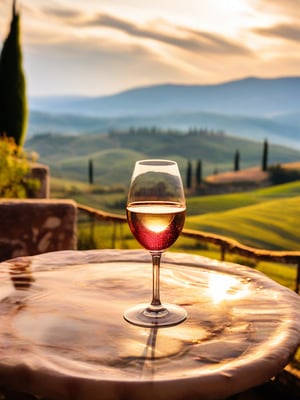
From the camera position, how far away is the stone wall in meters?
4.43

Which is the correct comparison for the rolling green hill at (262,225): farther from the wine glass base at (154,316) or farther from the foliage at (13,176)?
the wine glass base at (154,316)

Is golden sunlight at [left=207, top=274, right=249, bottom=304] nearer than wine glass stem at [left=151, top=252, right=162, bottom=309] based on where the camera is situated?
No

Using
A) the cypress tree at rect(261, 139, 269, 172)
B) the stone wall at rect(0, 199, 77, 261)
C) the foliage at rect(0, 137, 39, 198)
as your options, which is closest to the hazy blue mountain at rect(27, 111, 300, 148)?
the cypress tree at rect(261, 139, 269, 172)

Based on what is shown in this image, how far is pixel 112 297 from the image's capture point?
4.86 ft

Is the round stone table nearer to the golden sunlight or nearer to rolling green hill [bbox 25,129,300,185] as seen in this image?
the golden sunlight

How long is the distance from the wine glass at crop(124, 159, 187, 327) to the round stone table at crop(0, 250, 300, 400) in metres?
0.07

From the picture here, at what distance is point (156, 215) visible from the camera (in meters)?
1.33

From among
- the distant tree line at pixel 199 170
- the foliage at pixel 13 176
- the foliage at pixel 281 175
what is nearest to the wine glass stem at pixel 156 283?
the foliage at pixel 13 176

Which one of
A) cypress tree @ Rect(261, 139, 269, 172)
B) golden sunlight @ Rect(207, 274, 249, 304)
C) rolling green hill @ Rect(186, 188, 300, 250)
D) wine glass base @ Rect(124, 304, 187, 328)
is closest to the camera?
wine glass base @ Rect(124, 304, 187, 328)

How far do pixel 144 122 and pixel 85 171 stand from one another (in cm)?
9430

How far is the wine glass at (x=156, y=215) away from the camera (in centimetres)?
133

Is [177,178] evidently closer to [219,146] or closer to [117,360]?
[117,360]

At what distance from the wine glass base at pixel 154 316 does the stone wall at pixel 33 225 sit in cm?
324

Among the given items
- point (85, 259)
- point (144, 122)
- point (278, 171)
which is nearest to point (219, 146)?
point (278, 171)
